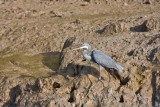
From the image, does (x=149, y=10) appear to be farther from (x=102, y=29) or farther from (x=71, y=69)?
(x=71, y=69)

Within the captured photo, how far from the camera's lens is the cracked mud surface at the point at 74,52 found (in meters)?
10.2

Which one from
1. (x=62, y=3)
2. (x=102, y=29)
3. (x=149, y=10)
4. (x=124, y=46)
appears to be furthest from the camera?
(x=62, y=3)

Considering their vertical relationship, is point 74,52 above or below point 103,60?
below

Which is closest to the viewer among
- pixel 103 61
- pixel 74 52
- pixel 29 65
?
pixel 103 61

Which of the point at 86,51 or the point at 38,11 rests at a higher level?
the point at 86,51

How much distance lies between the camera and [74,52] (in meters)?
13.1

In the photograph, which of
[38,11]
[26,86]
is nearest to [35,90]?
[26,86]

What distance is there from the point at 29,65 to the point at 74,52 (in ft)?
4.17

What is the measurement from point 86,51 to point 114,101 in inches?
66.7

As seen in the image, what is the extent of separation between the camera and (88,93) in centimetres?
1025

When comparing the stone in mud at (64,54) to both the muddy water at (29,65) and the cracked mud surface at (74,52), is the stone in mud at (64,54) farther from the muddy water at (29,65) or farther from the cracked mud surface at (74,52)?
the muddy water at (29,65)

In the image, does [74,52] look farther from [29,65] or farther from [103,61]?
[103,61]

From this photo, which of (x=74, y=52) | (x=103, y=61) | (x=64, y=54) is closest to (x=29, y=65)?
(x=64, y=54)

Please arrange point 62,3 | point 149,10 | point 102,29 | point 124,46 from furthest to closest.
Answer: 1. point 62,3
2. point 149,10
3. point 102,29
4. point 124,46
